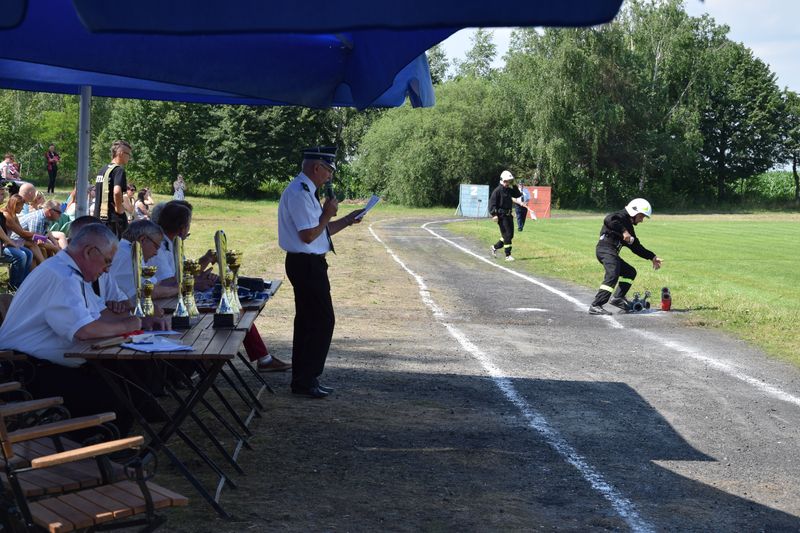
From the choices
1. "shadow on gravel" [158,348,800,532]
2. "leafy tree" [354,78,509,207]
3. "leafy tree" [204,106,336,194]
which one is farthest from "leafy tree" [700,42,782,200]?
"shadow on gravel" [158,348,800,532]

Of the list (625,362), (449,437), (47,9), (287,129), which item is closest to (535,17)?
(47,9)

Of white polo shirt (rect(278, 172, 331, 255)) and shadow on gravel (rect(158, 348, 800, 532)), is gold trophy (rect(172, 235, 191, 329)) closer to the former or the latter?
shadow on gravel (rect(158, 348, 800, 532))

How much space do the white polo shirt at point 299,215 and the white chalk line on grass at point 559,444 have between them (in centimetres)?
201

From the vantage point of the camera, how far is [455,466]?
614 centimetres

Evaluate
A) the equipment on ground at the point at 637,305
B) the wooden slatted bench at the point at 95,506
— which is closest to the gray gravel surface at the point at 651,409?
the equipment on ground at the point at 637,305

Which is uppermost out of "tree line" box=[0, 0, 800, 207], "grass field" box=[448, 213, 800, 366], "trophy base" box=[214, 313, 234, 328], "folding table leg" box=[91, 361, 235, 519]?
"tree line" box=[0, 0, 800, 207]

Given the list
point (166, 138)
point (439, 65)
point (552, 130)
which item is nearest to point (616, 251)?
point (552, 130)

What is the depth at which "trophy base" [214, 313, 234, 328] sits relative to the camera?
5875 mm

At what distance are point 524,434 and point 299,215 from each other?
2310 mm

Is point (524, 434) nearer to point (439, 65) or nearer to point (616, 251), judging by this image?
point (616, 251)

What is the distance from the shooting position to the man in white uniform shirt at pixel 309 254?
7496 millimetres

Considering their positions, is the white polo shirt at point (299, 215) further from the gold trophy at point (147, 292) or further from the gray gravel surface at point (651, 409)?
the gray gravel surface at point (651, 409)

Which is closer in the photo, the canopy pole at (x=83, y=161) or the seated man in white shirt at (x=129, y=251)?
the seated man in white shirt at (x=129, y=251)

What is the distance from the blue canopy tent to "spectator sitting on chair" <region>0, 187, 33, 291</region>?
4.90 meters
